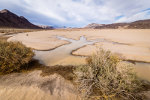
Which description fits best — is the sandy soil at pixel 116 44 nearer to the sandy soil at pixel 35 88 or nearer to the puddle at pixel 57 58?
the puddle at pixel 57 58

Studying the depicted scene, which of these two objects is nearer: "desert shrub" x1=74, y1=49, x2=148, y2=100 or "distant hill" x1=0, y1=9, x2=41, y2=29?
"desert shrub" x1=74, y1=49, x2=148, y2=100

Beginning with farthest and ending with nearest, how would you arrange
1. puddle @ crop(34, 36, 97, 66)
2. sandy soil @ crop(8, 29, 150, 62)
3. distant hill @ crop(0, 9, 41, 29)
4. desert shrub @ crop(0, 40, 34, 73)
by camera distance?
distant hill @ crop(0, 9, 41, 29) < sandy soil @ crop(8, 29, 150, 62) < puddle @ crop(34, 36, 97, 66) < desert shrub @ crop(0, 40, 34, 73)

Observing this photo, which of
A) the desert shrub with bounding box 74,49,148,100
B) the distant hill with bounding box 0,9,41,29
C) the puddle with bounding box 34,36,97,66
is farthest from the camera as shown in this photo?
the distant hill with bounding box 0,9,41,29

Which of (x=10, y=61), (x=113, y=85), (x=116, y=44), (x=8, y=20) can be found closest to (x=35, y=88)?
(x=10, y=61)

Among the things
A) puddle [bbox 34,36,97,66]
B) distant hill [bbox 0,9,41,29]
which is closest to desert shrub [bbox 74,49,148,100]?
puddle [bbox 34,36,97,66]

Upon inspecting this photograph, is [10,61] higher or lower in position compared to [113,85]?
higher

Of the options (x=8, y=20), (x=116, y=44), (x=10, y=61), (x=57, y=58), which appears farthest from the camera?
(x=8, y=20)

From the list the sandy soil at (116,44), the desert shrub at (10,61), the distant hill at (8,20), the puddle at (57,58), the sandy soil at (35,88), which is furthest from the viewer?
the distant hill at (8,20)

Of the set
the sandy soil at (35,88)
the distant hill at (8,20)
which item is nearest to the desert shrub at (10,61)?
the sandy soil at (35,88)

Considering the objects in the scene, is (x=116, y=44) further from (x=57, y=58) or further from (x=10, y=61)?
(x=10, y=61)

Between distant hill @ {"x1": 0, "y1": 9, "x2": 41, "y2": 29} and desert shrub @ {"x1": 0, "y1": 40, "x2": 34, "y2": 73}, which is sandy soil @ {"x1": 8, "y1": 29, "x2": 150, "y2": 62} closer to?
desert shrub @ {"x1": 0, "y1": 40, "x2": 34, "y2": 73}

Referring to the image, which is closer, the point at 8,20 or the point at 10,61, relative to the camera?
the point at 10,61

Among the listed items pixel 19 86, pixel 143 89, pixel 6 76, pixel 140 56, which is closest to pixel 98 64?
pixel 143 89

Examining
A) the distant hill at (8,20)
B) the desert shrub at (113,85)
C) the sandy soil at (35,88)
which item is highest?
the distant hill at (8,20)
